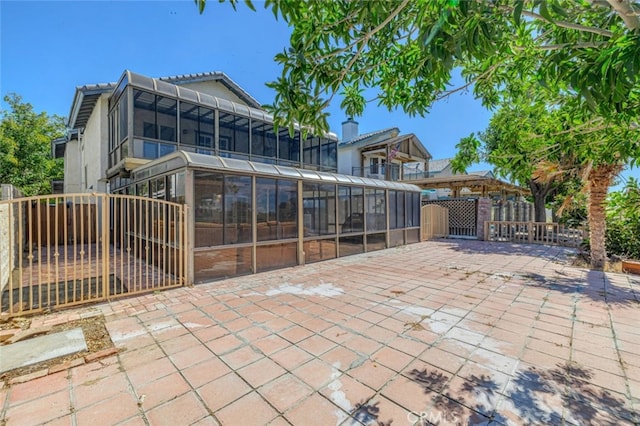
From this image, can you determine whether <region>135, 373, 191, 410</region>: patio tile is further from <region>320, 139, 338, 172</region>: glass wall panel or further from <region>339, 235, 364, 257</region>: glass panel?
<region>320, 139, 338, 172</region>: glass wall panel

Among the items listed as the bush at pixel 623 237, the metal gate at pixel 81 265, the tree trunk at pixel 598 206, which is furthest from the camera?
the bush at pixel 623 237

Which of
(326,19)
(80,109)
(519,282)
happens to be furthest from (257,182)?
(80,109)

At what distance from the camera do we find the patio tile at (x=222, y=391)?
2289 mm

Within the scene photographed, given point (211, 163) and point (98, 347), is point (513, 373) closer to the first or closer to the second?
point (98, 347)

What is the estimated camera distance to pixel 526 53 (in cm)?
343

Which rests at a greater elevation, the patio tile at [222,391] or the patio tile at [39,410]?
the patio tile at [222,391]

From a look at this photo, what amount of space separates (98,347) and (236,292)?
227cm

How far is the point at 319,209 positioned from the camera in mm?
8359

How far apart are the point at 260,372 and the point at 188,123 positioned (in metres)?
10.3

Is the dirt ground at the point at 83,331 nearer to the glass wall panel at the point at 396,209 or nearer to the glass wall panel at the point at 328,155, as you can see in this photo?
the glass wall panel at the point at 396,209

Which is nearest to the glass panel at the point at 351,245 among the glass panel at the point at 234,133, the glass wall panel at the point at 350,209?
the glass wall panel at the point at 350,209

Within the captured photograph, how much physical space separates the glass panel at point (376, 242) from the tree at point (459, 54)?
6.10m

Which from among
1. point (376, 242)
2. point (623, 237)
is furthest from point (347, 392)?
point (623, 237)

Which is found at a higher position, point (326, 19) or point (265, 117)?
point (265, 117)
